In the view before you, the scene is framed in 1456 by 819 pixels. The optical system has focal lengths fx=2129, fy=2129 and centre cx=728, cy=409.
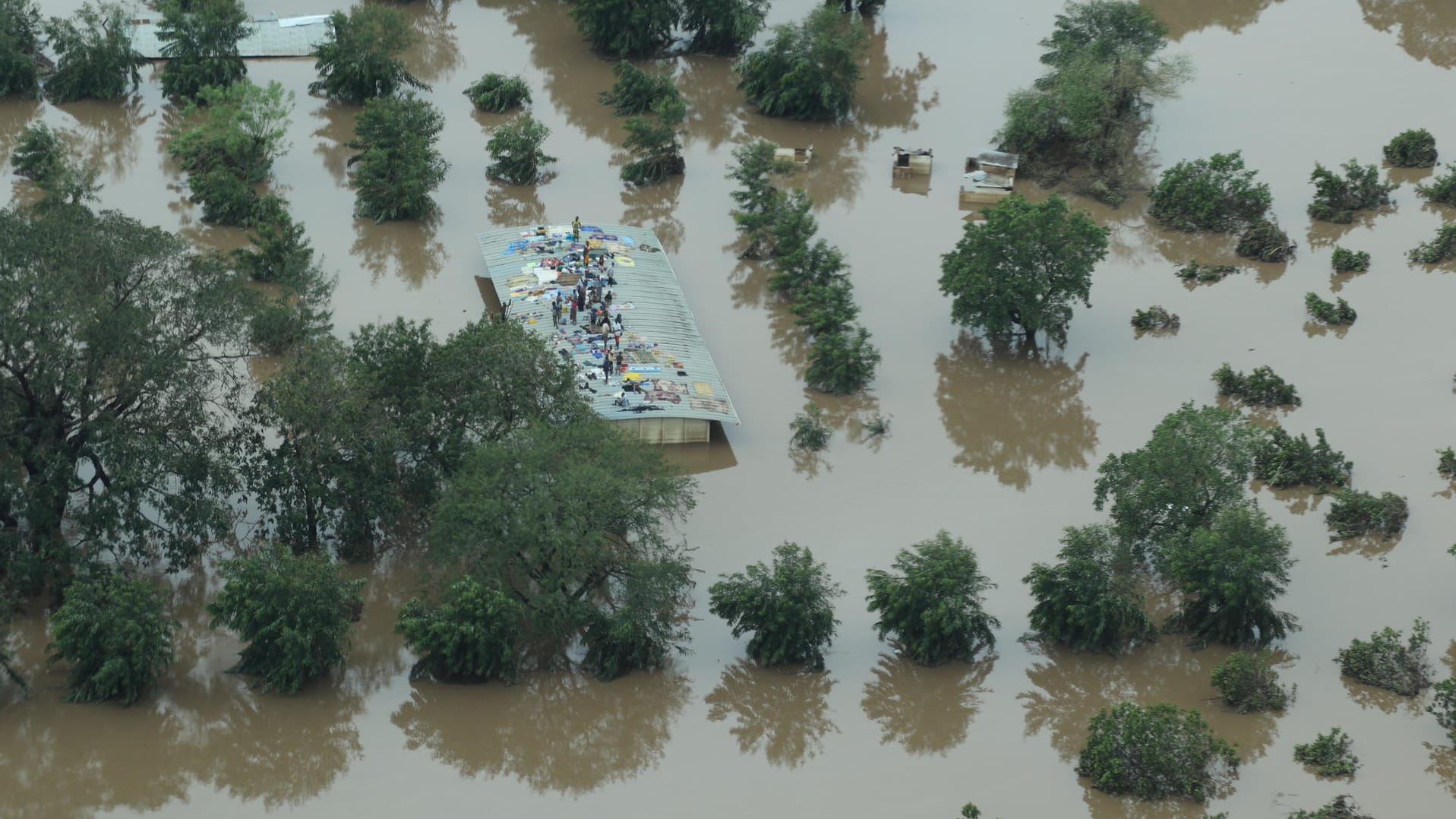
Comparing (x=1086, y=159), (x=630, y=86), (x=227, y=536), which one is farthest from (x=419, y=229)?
(x=1086, y=159)

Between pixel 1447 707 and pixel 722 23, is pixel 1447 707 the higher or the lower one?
the lower one

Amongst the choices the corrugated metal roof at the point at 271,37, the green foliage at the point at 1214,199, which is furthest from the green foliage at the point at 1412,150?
the corrugated metal roof at the point at 271,37

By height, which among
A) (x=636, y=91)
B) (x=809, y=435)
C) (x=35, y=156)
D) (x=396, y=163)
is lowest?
(x=35, y=156)

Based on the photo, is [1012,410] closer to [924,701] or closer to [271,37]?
[924,701]

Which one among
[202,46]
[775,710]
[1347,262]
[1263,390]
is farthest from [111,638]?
[1347,262]

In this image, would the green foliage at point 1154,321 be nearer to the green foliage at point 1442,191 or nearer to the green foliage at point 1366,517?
the green foliage at point 1366,517

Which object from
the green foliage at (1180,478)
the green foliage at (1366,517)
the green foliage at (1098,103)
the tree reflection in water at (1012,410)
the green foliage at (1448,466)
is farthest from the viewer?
the green foliage at (1098,103)
